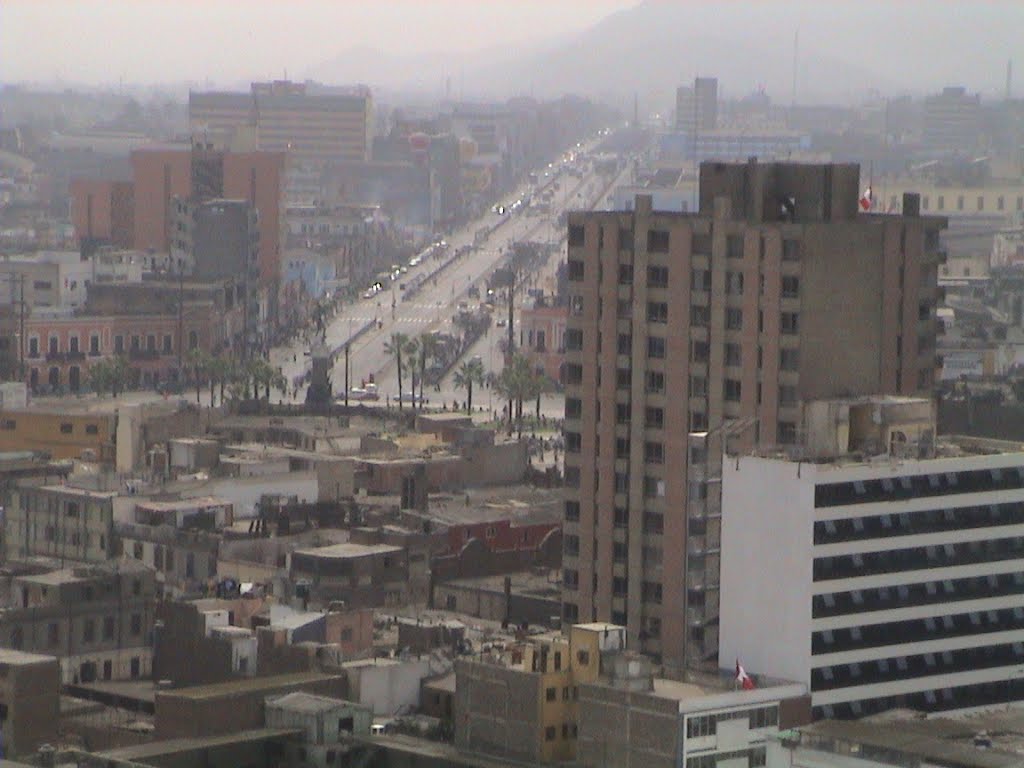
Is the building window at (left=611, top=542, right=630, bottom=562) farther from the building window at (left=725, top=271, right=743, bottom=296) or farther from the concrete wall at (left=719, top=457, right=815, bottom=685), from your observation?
the concrete wall at (left=719, top=457, right=815, bottom=685)

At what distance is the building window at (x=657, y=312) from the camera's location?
98.0 ft

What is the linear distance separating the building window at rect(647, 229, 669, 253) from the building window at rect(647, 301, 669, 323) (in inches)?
16.0

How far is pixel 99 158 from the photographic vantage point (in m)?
110

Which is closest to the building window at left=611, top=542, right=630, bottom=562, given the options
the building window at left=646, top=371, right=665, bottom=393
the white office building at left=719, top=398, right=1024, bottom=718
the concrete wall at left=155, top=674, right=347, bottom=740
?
the building window at left=646, top=371, right=665, bottom=393

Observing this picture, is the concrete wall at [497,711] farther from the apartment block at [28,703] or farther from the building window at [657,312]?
the building window at [657,312]

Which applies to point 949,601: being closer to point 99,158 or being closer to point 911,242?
point 911,242

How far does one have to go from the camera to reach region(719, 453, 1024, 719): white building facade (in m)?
25.8

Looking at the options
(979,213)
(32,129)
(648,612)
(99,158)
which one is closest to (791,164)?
(648,612)

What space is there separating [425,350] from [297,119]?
56.3 meters

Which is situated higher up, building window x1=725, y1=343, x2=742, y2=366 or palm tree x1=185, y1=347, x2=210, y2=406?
building window x1=725, y1=343, x2=742, y2=366

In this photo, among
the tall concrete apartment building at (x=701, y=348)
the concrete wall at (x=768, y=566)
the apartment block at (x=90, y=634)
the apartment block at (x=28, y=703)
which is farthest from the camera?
the apartment block at (x=90, y=634)

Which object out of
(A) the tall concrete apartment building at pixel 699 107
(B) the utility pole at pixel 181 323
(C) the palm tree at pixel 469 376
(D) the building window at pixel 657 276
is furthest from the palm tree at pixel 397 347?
(A) the tall concrete apartment building at pixel 699 107

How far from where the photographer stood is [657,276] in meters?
30.0

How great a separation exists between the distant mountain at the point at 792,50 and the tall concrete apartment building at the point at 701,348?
268 ft
